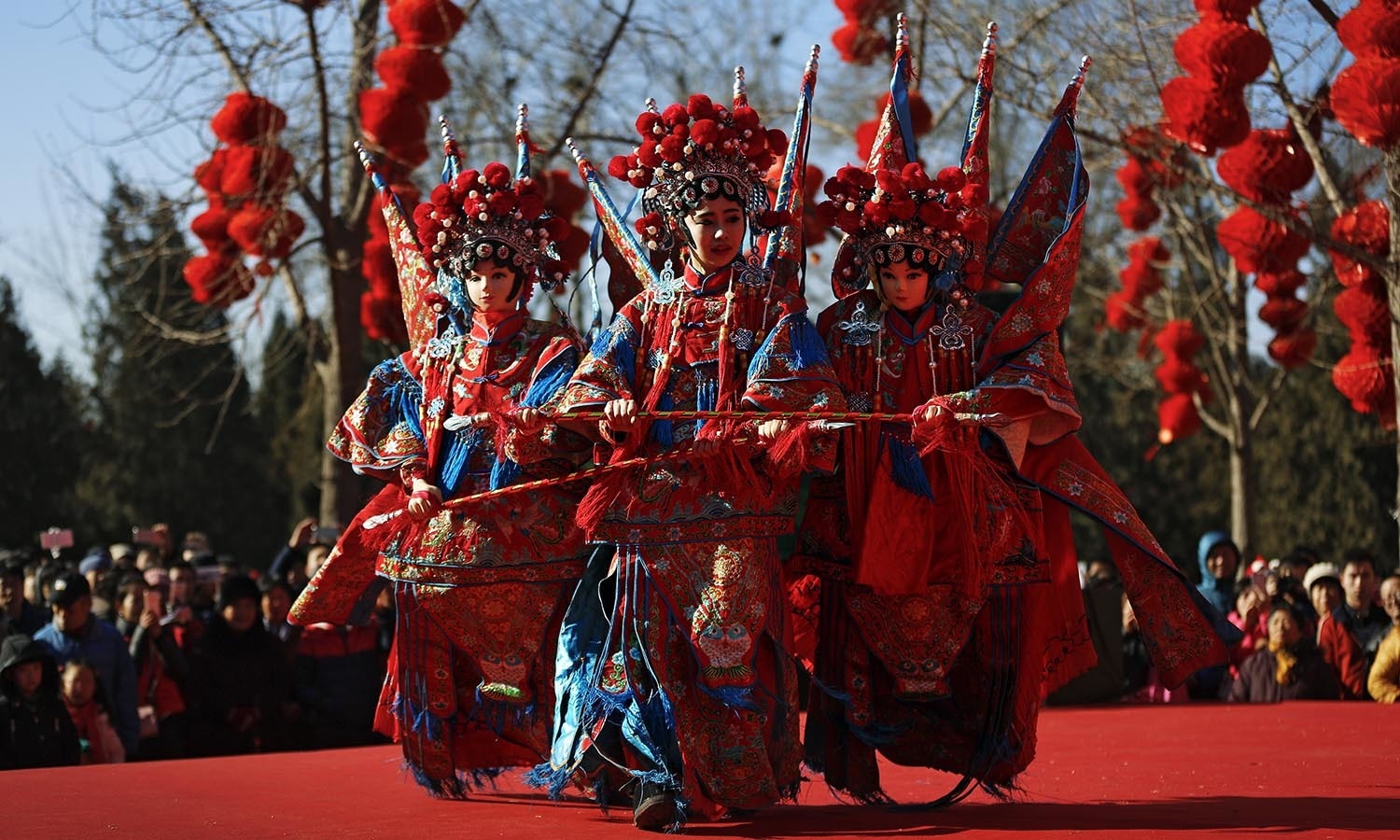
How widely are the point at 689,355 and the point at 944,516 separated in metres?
0.78

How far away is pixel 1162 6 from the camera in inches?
412

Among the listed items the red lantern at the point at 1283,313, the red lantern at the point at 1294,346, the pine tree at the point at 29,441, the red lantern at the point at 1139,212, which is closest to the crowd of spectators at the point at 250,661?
the red lantern at the point at 1283,313

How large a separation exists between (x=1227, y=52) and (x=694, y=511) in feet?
16.5

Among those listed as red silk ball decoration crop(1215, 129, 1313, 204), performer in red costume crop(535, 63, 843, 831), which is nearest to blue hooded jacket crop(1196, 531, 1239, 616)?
red silk ball decoration crop(1215, 129, 1313, 204)

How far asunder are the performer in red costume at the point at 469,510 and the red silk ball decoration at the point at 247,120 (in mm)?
4382

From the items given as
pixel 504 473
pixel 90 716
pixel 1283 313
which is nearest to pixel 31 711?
pixel 90 716

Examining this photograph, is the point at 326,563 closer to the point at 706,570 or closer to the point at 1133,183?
the point at 706,570

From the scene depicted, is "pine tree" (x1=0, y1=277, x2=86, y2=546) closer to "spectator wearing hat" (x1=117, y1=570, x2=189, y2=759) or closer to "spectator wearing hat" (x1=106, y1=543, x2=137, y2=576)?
"spectator wearing hat" (x1=106, y1=543, x2=137, y2=576)

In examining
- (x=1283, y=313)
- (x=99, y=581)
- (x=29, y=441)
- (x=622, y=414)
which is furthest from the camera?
(x=29, y=441)

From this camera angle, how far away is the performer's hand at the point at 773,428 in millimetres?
4336

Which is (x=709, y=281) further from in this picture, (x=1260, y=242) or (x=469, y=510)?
(x=1260, y=242)

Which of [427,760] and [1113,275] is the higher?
[1113,275]

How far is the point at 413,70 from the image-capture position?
904cm

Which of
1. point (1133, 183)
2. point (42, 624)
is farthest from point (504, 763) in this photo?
point (1133, 183)
